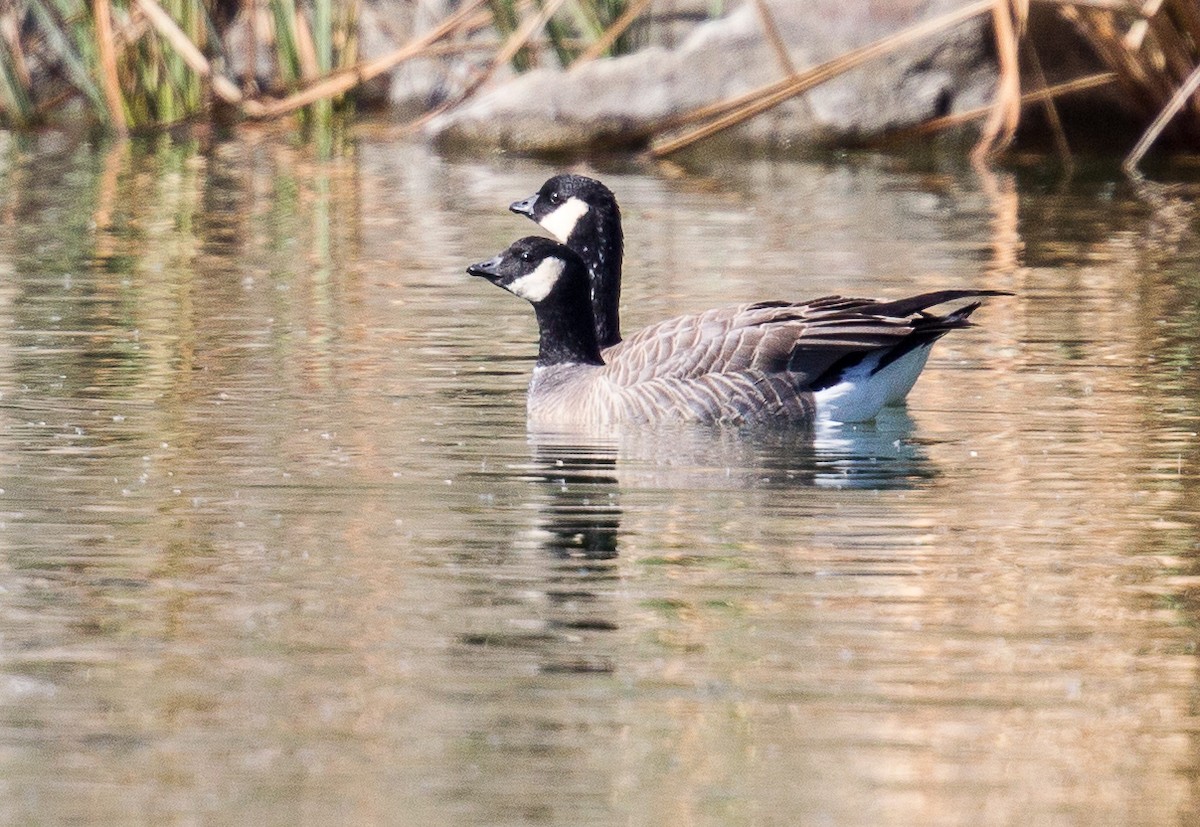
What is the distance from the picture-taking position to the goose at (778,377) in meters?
8.57

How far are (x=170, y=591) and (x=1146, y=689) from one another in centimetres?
233

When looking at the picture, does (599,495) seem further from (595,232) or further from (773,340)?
(595,232)

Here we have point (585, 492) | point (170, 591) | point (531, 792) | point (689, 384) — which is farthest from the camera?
point (689, 384)

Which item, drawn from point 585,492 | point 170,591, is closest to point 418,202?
point 585,492

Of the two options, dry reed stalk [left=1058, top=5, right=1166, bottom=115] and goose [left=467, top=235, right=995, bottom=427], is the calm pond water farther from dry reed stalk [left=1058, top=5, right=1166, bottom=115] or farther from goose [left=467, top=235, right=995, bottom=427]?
dry reed stalk [left=1058, top=5, right=1166, bottom=115]

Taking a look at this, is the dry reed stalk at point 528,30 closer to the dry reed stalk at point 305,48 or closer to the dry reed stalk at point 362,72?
the dry reed stalk at point 362,72

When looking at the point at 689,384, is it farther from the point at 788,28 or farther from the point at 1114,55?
the point at 788,28

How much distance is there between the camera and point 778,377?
28.4 feet

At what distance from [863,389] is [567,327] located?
1.26m

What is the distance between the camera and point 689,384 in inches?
340

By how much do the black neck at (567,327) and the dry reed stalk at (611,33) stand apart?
9279mm

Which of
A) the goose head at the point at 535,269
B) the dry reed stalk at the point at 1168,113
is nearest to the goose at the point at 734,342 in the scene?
the goose head at the point at 535,269

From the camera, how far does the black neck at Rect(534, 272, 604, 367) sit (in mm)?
9227

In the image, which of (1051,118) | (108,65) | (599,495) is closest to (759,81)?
(1051,118)
